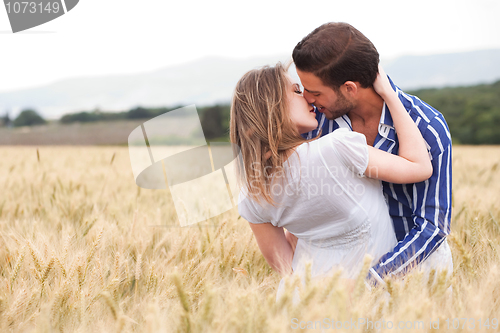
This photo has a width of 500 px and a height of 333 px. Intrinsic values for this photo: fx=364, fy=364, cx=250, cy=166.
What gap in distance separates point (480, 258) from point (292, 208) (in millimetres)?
909

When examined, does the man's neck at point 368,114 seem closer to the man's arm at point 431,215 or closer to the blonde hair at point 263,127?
the man's arm at point 431,215

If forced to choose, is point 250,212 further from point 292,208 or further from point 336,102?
point 336,102

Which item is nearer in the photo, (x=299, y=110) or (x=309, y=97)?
(x=299, y=110)

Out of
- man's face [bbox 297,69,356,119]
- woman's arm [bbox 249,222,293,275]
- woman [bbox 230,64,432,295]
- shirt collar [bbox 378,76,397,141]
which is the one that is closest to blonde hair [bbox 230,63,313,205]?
woman [bbox 230,64,432,295]

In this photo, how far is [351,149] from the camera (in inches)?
50.8

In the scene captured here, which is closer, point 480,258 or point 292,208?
point 292,208

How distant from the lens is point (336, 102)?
5.46 feet

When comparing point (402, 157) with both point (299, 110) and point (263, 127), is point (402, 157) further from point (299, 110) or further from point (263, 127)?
point (263, 127)

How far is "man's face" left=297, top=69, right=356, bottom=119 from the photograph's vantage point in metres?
1.62

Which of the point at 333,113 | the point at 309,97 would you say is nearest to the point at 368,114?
the point at 333,113

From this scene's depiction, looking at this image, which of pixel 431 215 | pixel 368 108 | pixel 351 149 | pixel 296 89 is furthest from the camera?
pixel 368 108

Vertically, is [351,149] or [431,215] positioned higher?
[351,149]

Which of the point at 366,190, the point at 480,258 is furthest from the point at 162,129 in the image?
the point at 480,258

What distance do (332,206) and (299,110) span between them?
0.43 meters
